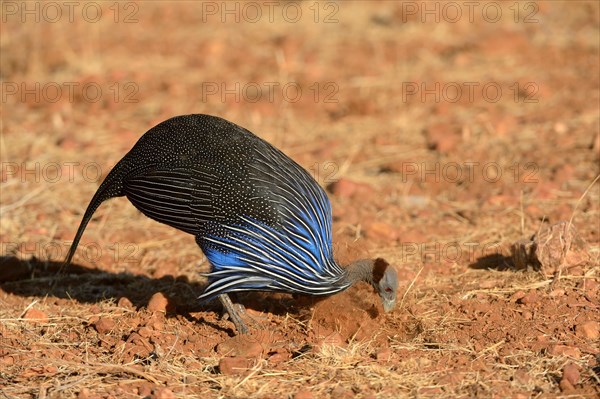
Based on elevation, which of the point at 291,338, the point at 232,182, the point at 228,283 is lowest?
the point at 291,338

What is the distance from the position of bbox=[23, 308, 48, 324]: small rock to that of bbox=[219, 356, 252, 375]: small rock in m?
1.09

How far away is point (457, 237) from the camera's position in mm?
5578

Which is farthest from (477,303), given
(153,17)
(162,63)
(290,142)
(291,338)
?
(153,17)

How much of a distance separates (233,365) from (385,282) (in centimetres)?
78

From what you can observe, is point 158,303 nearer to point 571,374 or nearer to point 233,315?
point 233,315

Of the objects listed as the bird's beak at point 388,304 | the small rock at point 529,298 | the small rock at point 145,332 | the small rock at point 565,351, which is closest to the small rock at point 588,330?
the small rock at point 565,351

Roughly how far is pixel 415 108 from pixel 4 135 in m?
3.37

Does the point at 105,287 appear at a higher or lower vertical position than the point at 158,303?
lower

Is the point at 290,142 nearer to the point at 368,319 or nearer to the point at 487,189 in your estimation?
the point at 487,189

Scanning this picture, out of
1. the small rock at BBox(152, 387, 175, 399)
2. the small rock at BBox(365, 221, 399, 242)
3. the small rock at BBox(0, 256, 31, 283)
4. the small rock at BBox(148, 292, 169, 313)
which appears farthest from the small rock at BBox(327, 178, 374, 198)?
the small rock at BBox(152, 387, 175, 399)

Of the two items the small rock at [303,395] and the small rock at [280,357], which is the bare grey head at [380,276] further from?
the small rock at [303,395]

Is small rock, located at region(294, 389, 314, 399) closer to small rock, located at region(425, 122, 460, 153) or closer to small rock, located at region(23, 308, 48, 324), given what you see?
small rock, located at region(23, 308, 48, 324)

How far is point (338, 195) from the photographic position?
6344mm

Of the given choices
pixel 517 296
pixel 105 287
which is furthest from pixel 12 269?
pixel 517 296
